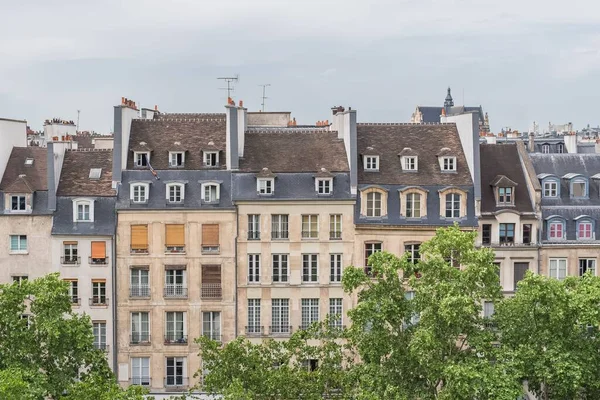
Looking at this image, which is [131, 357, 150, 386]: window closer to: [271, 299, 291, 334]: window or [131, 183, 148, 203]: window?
[271, 299, 291, 334]: window

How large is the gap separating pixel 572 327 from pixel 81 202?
28976 mm

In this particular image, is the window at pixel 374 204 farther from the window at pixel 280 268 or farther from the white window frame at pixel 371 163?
the window at pixel 280 268

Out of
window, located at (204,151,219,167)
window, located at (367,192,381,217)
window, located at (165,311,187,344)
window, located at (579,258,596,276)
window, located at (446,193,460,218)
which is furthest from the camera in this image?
window, located at (204,151,219,167)

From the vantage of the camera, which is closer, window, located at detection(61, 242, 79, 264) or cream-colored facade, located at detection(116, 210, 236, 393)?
window, located at detection(61, 242, 79, 264)

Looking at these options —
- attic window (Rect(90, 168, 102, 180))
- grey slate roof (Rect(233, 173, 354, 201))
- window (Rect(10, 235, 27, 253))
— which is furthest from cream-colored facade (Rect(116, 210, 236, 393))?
window (Rect(10, 235, 27, 253))

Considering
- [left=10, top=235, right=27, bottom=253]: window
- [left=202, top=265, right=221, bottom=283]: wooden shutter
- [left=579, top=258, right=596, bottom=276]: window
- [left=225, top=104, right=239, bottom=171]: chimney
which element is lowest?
[left=202, top=265, right=221, bottom=283]: wooden shutter

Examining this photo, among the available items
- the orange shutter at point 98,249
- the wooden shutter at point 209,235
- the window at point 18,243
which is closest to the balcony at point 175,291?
the wooden shutter at point 209,235

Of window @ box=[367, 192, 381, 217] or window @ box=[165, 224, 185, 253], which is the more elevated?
window @ box=[367, 192, 381, 217]

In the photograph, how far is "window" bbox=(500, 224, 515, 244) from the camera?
59.8 meters

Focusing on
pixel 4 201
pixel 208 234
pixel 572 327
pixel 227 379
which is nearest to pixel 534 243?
pixel 572 327

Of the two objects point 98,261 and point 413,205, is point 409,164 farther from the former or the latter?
point 98,261

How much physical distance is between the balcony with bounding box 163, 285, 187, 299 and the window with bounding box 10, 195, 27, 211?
9.49 metres

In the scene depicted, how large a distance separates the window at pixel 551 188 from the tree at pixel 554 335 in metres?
16.7

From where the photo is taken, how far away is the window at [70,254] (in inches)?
2314
